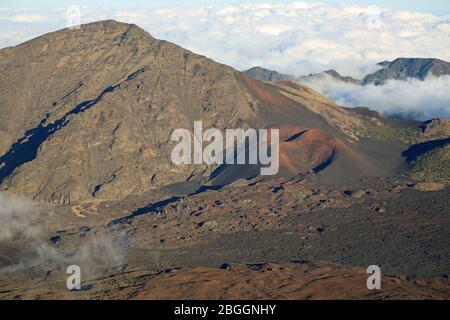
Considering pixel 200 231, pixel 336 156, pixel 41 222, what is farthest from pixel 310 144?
pixel 41 222

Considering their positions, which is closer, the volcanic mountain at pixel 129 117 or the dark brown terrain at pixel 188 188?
the dark brown terrain at pixel 188 188

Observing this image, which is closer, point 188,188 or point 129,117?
point 188,188

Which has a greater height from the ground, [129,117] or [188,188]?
[129,117]

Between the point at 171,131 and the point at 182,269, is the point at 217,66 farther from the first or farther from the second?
the point at 182,269

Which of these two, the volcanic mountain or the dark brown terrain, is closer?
the dark brown terrain
